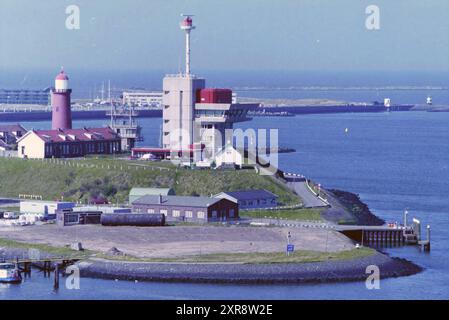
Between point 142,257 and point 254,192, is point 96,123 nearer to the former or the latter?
point 254,192

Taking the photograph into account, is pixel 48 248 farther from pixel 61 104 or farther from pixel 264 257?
pixel 61 104

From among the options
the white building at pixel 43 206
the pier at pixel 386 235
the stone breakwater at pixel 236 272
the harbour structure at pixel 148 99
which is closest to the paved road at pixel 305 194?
the pier at pixel 386 235

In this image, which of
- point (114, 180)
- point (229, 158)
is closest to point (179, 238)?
point (114, 180)

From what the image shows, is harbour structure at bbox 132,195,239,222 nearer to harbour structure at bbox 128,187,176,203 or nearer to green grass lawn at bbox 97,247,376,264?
harbour structure at bbox 128,187,176,203

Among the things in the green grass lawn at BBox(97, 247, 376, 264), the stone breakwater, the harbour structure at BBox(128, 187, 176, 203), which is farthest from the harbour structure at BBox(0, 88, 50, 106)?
the stone breakwater

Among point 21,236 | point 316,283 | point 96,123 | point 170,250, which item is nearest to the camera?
Result: point 316,283
